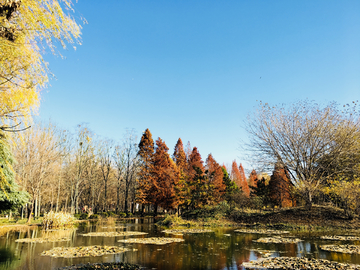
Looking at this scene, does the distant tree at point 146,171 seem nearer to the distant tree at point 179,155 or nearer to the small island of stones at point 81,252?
the distant tree at point 179,155

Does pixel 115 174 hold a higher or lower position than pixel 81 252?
higher

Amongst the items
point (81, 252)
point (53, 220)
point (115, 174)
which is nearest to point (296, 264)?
point (81, 252)

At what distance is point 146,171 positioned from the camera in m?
33.4

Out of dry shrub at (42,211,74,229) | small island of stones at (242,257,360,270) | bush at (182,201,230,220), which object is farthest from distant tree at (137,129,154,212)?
small island of stones at (242,257,360,270)

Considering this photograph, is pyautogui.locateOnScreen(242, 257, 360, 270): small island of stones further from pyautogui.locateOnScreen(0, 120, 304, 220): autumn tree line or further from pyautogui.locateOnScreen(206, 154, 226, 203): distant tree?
pyautogui.locateOnScreen(206, 154, 226, 203): distant tree

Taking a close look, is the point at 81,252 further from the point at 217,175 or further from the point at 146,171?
the point at 217,175

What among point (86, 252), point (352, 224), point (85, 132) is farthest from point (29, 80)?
point (85, 132)

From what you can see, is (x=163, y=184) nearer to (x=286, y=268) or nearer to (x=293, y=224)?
(x=293, y=224)

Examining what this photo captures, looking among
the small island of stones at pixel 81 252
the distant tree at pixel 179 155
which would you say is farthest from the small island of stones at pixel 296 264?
the distant tree at pixel 179 155

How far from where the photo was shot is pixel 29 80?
18.8 ft

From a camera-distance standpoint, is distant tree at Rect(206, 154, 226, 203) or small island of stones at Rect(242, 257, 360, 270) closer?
small island of stones at Rect(242, 257, 360, 270)

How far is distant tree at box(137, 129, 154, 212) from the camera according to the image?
32966 mm

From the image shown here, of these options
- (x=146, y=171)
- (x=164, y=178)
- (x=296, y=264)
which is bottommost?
(x=296, y=264)

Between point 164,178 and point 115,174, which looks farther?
point 115,174
